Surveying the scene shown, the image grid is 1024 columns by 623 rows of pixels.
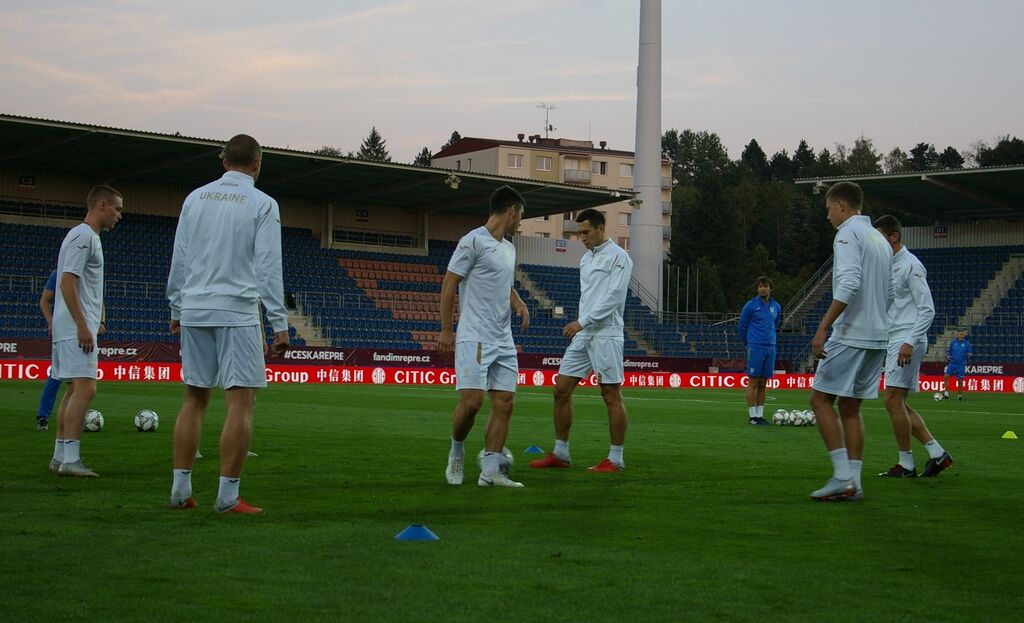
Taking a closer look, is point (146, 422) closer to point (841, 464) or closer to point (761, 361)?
point (841, 464)

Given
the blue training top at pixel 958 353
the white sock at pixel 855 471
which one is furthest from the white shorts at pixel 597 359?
the blue training top at pixel 958 353

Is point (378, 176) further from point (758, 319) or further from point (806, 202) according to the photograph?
point (806, 202)

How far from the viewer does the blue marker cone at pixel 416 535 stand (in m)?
6.67

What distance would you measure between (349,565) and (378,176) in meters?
45.6

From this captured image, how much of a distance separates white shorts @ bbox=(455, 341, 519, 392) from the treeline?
83.0 meters

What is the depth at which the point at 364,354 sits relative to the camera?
42.6m

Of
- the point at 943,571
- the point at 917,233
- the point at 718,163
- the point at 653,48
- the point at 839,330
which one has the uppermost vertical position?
the point at 718,163

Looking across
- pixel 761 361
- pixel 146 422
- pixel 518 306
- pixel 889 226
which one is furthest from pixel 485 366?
pixel 761 361

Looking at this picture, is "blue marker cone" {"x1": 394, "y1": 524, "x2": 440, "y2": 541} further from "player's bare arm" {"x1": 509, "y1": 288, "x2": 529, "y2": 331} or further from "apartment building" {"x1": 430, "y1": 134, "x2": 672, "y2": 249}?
"apartment building" {"x1": 430, "y1": 134, "x2": 672, "y2": 249}

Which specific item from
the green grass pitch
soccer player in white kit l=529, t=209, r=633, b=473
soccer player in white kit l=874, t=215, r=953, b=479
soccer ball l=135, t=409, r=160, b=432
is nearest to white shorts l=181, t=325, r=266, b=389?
the green grass pitch

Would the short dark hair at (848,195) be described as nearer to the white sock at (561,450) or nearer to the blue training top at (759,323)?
the white sock at (561,450)

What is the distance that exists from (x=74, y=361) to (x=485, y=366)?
134 inches

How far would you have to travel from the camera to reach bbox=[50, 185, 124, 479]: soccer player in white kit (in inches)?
386

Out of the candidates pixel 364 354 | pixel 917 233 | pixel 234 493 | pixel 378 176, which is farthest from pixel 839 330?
pixel 917 233
